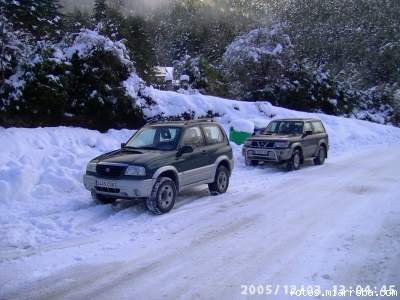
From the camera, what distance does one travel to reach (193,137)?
916 cm

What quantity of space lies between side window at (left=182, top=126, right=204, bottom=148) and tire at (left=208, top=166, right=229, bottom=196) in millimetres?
881

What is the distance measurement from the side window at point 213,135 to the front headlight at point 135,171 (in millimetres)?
2330

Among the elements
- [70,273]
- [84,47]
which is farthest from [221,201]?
[84,47]

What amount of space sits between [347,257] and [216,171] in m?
4.41

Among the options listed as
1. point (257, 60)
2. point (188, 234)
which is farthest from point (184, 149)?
point (257, 60)

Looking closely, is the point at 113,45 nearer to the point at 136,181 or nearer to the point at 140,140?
the point at 140,140

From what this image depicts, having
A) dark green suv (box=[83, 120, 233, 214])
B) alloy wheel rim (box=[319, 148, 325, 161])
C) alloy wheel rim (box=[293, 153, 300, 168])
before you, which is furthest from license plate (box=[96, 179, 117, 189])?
alloy wheel rim (box=[319, 148, 325, 161])

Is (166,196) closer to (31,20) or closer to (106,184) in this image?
(106,184)

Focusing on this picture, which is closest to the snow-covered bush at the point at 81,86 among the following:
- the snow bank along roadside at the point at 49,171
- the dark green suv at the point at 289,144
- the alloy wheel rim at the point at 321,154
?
the snow bank along roadside at the point at 49,171

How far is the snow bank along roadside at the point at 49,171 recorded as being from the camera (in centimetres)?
698

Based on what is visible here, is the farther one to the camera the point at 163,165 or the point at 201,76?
the point at 201,76

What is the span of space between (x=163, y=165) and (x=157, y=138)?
1.19m

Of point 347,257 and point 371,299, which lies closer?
point 371,299

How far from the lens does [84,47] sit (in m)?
14.6
